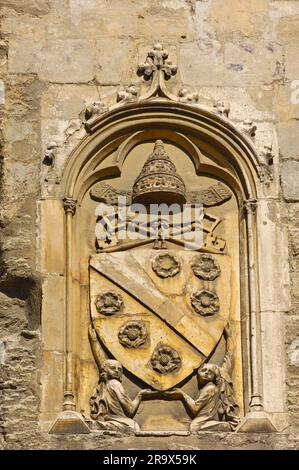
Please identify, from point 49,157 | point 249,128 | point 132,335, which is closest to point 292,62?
point 249,128

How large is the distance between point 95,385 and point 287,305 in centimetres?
135

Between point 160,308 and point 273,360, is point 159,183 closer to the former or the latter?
point 160,308

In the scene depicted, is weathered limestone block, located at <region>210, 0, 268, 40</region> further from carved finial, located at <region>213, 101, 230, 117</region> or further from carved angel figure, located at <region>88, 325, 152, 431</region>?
carved angel figure, located at <region>88, 325, 152, 431</region>

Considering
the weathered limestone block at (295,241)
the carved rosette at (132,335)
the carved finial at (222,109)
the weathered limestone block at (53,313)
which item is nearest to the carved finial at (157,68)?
the carved finial at (222,109)

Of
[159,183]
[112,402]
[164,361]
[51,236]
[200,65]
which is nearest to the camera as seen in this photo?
[112,402]

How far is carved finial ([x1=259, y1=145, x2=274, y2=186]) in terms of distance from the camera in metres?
13.0

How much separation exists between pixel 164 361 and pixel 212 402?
404 millimetres

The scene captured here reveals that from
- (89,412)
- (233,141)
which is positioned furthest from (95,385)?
(233,141)

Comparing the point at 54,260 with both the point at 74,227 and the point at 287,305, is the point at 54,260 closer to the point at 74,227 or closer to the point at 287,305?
the point at 74,227

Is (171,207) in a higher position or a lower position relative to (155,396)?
higher

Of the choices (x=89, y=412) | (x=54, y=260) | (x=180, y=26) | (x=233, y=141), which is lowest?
(x=89, y=412)

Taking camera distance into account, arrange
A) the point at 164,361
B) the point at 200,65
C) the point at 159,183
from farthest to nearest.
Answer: the point at 200,65, the point at 159,183, the point at 164,361

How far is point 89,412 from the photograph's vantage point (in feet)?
41.1

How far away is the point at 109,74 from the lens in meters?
13.2
